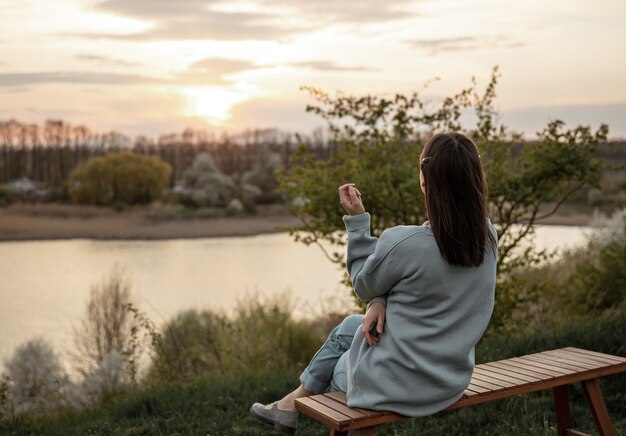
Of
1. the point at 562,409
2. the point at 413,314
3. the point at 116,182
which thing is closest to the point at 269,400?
the point at 562,409

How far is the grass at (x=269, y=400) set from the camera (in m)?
3.90

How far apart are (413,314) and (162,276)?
1249cm

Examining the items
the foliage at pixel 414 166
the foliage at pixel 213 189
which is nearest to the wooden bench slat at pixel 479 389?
the foliage at pixel 414 166

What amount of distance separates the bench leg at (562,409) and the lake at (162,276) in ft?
12.3

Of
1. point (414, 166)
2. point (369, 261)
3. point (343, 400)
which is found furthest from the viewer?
point (414, 166)

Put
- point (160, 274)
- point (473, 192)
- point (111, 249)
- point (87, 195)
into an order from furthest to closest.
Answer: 1. point (87, 195)
2. point (111, 249)
3. point (160, 274)
4. point (473, 192)

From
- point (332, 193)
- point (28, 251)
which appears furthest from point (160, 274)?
point (332, 193)

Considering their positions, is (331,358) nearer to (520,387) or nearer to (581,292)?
(520,387)

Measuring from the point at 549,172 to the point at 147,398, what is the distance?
12.2ft

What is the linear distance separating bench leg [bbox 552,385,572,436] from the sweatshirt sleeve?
139 centimetres

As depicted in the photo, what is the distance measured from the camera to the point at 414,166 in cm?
599

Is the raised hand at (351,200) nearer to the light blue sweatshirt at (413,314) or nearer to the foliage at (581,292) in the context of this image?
the light blue sweatshirt at (413,314)

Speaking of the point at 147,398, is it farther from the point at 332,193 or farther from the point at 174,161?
the point at 174,161

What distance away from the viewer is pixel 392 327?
8.12 ft
